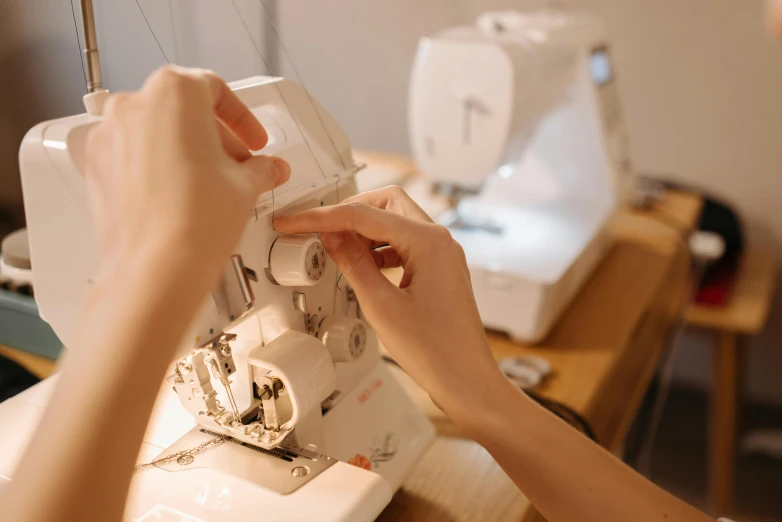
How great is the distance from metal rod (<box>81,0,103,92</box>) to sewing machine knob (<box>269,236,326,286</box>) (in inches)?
8.3

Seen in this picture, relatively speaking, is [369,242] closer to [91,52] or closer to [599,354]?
[91,52]

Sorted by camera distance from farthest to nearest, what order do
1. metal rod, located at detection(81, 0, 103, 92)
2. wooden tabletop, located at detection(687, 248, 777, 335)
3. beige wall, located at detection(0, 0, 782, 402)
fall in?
beige wall, located at detection(0, 0, 782, 402) < wooden tabletop, located at detection(687, 248, 777, 335) < metal rod, located at detection(81, 0, 103, 92)

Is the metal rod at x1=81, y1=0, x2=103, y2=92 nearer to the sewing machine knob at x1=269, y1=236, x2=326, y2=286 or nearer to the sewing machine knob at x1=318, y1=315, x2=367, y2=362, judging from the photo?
the sewing machine knob at x1=269, y1=236, x2=326, y2=286

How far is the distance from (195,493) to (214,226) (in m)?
0.30

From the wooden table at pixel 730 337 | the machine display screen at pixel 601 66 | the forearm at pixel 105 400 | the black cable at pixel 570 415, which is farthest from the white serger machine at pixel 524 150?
the forearm at pixel 105 400

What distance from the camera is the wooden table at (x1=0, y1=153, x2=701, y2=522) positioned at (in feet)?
Result: 2.44

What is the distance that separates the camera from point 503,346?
3.62 ft

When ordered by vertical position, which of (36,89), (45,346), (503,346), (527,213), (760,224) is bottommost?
(760,224)

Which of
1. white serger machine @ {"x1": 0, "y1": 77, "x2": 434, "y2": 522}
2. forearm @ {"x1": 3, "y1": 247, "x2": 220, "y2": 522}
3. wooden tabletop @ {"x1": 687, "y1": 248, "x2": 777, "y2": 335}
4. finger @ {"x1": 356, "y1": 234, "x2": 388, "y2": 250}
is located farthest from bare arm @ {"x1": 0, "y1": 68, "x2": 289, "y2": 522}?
wooden tabletop @ {"x1": 687, "y1": 248, "x2": 777, "y2": 335}

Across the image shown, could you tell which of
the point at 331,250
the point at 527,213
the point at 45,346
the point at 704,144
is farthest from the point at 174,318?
the point at 704,144

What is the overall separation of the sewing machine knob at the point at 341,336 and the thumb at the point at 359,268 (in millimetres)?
77

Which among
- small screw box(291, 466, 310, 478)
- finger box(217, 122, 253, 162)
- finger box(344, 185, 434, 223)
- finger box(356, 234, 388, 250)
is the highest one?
finger box(217, 122, 253, 162)

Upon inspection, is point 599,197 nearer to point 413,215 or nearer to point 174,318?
point 413,215

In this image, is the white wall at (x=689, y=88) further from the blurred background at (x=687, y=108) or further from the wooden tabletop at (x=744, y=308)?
the wooden tabletop at (x=744, y=308)
